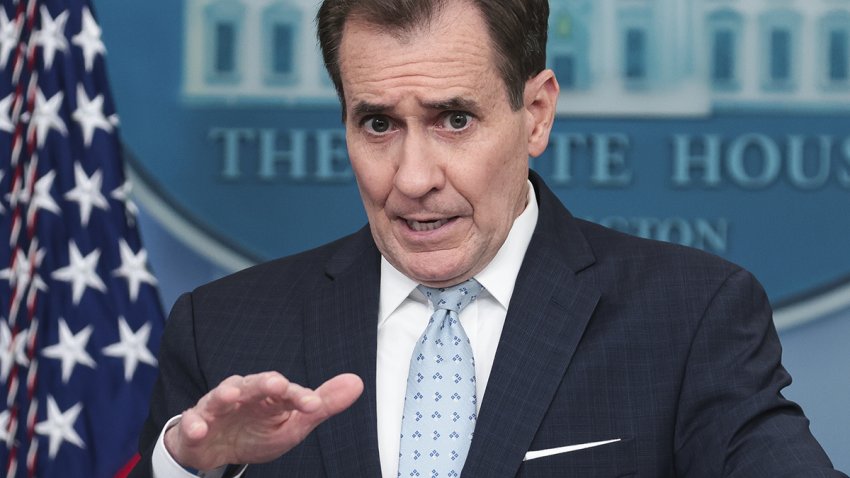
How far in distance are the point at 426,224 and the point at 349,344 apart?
25 cm

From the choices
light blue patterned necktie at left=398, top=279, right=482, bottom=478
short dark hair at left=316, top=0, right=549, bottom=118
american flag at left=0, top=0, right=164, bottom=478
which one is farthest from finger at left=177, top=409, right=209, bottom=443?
american flag at left=0, top=0, right=164, bottom=478

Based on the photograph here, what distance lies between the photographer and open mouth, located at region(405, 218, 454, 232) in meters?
2.03

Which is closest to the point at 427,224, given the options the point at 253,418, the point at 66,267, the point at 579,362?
the point at 579,362

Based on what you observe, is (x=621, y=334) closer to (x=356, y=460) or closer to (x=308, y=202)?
(x=356, y=460)

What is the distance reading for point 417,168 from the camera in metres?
1.96

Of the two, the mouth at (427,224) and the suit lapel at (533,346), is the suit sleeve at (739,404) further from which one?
the mouth at (427,224)

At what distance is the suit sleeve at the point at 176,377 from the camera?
217cm

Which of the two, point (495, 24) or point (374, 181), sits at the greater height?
point (495, 24)

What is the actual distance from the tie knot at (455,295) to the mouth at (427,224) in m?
0.14

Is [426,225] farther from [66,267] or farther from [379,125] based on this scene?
[66,267]

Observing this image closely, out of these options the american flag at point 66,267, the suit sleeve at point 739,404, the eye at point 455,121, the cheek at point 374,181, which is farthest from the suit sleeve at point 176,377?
the american flag at point 66,267

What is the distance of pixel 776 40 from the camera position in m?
3.59

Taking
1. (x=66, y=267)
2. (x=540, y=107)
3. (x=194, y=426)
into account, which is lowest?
(x=66, y=267)

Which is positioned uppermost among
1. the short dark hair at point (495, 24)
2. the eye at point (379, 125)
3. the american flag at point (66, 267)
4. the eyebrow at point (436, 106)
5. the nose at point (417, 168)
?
the short dark hair at point (495, 24)
